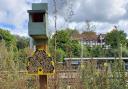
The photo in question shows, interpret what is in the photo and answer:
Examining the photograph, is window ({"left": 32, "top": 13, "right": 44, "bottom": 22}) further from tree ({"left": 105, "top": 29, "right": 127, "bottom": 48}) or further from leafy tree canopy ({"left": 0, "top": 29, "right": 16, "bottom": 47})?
leafy tree canopy ({"left": 0, "top": 29, "right": 16, "bottom": 47})

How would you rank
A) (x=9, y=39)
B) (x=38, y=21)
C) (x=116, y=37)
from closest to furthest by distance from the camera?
(x=38, y=21) < (x=116, y=37) < (x=9, y=39)

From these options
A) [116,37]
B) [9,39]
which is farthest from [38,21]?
[9,39]

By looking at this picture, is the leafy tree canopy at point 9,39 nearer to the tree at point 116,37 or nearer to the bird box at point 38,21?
the tree at point 116,37

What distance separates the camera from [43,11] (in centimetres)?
558

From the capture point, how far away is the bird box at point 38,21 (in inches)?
217

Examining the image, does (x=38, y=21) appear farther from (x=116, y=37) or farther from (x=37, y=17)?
(x=116, y=37)

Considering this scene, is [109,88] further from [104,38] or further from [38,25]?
[104,38]

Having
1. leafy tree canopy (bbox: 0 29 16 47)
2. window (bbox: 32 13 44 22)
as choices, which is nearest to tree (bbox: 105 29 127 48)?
window (bbox: 32 13 44 22)

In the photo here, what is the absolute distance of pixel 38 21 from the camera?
18.5ft

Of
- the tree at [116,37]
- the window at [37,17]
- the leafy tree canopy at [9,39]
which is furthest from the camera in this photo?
the leafy tree canopy at [9,39]

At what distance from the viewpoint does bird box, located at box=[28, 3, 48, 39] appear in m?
5.50

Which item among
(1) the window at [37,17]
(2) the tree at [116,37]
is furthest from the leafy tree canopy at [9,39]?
(1) the window at [37,17]

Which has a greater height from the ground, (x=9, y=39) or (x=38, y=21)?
(x=9, y=39)

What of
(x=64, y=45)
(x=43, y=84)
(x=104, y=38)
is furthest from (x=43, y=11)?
(x=104, y=38)
